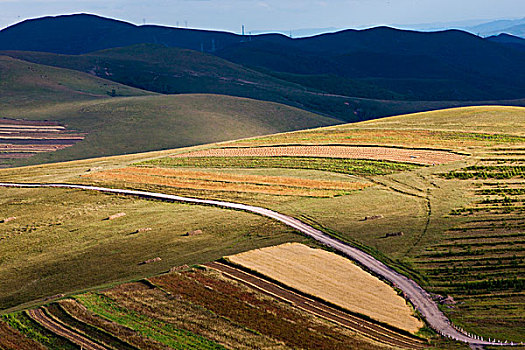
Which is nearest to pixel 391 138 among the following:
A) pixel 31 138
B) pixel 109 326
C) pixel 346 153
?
pixel 346 153

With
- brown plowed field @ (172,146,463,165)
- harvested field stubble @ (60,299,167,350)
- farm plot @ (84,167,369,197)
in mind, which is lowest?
harvested field stubble @ (60,299,167,350)

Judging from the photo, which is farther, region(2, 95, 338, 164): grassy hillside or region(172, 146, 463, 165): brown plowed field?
region(2, 95, 338, 164): grassy hillside

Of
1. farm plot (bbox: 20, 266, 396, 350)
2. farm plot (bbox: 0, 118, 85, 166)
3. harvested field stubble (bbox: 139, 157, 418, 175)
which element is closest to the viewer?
farm plot (bbox: 20, 266, 396, 350)

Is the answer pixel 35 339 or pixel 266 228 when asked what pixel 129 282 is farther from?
pixel 266 228

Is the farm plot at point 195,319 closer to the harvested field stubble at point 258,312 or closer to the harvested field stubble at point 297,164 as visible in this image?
the harvested field stubble at point 258,312

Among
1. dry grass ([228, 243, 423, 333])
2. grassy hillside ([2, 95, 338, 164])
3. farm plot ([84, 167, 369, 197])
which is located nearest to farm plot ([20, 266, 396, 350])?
dry grass ([228, 243, 423, 333])

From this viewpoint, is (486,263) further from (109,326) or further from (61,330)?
(61,330)

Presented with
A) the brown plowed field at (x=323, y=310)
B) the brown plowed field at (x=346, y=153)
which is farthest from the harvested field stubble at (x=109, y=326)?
the brown plowed field at (x=346, y=153)

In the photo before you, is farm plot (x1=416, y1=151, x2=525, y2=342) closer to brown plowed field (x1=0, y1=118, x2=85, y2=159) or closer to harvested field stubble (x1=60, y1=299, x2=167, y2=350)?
harvested field stubble (x1=60, y1=299, x2=167, y2=350)

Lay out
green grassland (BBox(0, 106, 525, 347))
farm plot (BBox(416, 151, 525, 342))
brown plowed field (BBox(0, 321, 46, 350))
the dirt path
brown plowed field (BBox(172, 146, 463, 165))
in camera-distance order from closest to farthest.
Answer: the dirt path < brown plowed field (BBox(0, 321, 46, 350)) < farm plot (BBox(416, 151, 525, 342)) < green grassland (BBox(0, 106, 525, 347)) < brown plowed field (BBox(172, 146, 463, 165))

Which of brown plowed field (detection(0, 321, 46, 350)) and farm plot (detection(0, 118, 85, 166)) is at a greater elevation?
farm plot (detection(0, 118, 85, 166))
